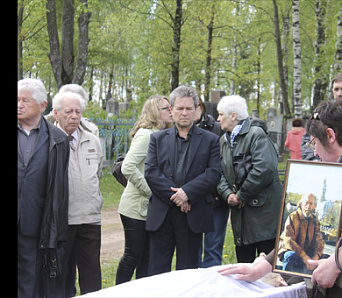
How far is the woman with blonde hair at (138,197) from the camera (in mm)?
5094

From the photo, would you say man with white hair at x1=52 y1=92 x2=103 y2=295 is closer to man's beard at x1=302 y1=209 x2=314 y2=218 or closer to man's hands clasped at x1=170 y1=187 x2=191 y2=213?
man's hands clasped at x1=170 y1=187 x2=191 y2=213

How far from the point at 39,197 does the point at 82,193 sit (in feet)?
2.25

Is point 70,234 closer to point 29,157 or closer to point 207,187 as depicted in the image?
point 29,157

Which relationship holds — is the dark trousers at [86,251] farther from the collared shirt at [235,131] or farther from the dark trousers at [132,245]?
the collared shirt at [235,131]

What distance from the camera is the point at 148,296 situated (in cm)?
237

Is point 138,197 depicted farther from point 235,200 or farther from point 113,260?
point 113,260

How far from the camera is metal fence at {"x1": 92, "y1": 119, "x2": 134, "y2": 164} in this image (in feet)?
45.9

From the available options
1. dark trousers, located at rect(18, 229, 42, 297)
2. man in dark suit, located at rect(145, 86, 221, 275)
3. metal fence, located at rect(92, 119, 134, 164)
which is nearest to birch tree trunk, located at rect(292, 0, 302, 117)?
metal fence, located at rect(92, 119, 134, 164)

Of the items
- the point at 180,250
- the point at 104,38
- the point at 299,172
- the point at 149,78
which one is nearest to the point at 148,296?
the point at 299,172

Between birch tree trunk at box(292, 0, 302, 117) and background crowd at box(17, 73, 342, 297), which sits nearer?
background crowd at box(17, 73, 342, 297)

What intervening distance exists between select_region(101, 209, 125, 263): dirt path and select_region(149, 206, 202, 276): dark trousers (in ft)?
7.70

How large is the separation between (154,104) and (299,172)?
10.4 ft

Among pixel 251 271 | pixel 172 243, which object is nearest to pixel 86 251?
pixel 172 243

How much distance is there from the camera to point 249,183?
16.5 feet
